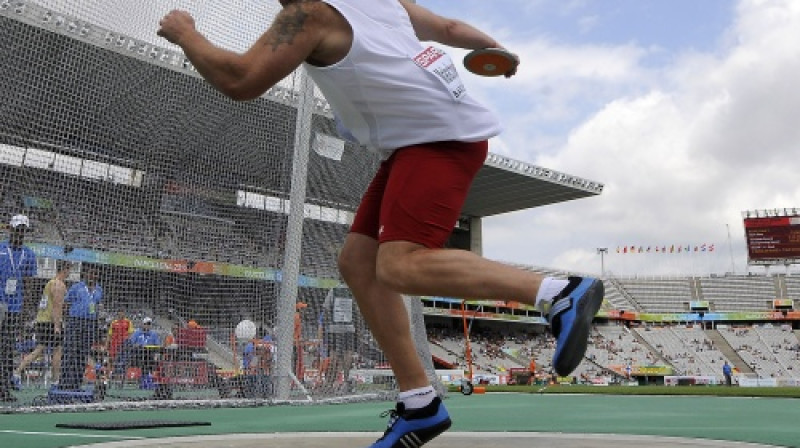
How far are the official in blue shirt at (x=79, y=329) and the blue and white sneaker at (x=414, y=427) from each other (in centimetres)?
495

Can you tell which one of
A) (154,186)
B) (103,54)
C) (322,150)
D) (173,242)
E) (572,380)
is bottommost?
(572,380)

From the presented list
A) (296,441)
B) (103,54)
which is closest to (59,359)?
(103,54)

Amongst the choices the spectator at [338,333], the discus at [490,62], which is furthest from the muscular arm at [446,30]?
the spectator at [338,333]

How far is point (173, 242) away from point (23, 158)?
5.28 feet

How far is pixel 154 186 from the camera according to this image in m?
7.30

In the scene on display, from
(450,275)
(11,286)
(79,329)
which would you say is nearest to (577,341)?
(450,275)

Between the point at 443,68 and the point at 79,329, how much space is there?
212 inches

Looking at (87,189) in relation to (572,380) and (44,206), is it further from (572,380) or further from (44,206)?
(572,380)

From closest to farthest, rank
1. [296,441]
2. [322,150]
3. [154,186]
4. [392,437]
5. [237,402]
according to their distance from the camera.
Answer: [392,437], [296,441], [237,402], [154,186], [322,150]

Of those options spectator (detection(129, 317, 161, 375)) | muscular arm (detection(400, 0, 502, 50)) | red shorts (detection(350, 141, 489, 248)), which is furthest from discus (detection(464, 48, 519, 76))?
spectator (detection(129, 317, 161, 375))

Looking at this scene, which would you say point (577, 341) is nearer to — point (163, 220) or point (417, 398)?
point (417, 398)

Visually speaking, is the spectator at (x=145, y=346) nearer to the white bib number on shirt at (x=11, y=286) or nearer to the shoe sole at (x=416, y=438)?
the white bib number on shirt at (x=11, y=286)

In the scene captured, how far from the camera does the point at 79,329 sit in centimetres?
647

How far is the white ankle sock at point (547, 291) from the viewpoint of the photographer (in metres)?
1.95
